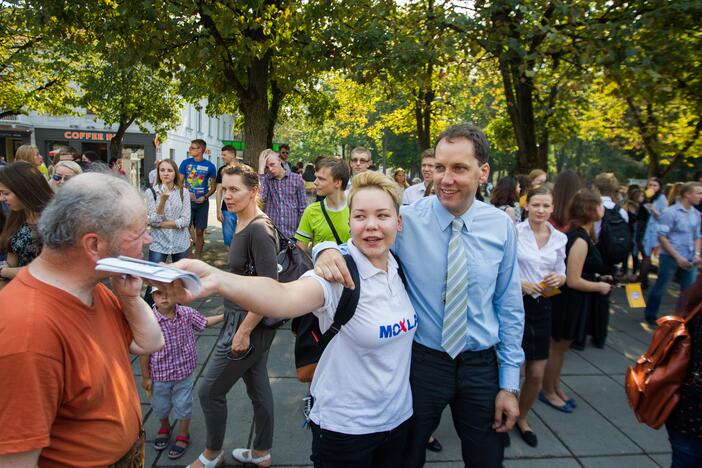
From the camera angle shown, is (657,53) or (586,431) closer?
(586,431)

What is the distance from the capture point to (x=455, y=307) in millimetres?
2115

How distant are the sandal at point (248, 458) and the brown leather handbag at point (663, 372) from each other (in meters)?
2.27

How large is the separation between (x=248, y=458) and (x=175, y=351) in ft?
2.94

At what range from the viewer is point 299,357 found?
2.15 metres

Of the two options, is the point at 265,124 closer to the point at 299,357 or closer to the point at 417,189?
the point at 417,189

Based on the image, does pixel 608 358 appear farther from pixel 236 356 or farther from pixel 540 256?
pixel 236 356

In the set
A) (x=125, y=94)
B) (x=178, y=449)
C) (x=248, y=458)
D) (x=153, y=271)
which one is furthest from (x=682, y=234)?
(x=125, y=94)

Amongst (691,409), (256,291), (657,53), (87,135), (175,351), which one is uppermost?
(657,53)

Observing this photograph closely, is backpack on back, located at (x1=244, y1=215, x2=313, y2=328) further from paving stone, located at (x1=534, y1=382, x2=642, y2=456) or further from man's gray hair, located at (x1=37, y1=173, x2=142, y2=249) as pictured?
paving stone, located at (x1=534, y1=382, x2=642, y2=456)

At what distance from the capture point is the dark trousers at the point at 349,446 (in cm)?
192

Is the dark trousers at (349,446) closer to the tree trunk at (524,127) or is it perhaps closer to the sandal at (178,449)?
the sandal at (178,449)

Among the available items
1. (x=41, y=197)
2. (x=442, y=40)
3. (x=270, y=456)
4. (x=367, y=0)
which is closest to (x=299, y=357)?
(x=270, y=456)

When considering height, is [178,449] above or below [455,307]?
below

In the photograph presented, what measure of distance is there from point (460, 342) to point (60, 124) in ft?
118
